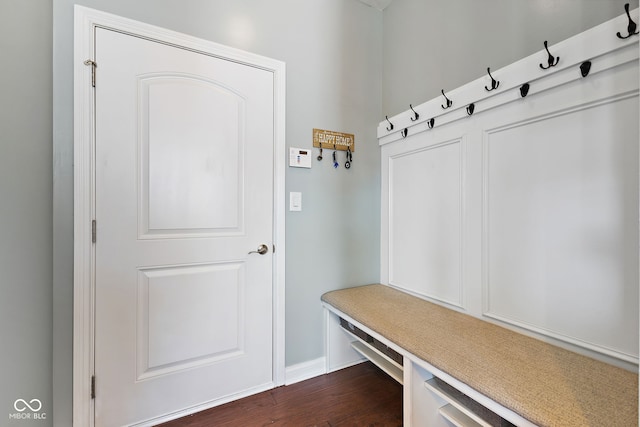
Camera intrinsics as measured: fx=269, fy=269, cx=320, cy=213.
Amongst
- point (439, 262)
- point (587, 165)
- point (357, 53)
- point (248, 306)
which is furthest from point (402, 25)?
point (248, 306)

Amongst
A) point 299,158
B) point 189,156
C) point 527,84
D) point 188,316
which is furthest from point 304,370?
point 527,84

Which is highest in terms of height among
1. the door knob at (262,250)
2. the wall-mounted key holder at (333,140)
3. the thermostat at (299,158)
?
the wall-mounted key holder at (333,140)

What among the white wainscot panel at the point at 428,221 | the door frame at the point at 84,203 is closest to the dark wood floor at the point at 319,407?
the door frame at the point at 84,203

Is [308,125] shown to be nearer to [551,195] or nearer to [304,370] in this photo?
[551,195]

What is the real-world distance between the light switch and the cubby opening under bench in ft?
2.17

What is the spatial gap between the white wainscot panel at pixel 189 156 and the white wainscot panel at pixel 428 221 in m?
1.08

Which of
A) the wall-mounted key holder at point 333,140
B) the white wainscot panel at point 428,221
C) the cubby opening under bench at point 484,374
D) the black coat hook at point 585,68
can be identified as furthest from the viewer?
the wall-mounted key holder at point 333,140

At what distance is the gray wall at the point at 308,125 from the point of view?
123cm

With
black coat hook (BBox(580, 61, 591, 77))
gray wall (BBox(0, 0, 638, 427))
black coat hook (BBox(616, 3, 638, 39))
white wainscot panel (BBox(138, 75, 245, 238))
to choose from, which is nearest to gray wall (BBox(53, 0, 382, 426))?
gray wall (BBox(0, 0, 638, 427))

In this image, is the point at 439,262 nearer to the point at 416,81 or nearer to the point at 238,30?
the point at 416,81

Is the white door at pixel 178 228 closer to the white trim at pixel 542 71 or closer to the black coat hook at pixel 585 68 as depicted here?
the white trim at pixel 542 71

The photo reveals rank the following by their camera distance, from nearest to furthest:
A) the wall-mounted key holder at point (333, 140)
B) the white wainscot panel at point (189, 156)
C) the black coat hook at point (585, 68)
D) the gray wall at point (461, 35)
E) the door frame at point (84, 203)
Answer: the black coat hook at point (585, 68)
the gray wall at point (461, 35)
the door frame at point (84, 203)
the white wainscot panel at point (189, 156)
the wall-mounted key holder at point (333, 140)

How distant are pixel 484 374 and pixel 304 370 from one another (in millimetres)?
1193

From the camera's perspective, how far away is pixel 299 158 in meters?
1.75
